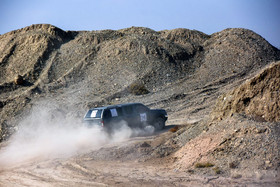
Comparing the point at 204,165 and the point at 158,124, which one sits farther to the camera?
the point at 158,124

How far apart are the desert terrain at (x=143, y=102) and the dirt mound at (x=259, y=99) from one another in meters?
0.04

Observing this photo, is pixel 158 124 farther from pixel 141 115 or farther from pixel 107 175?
pixel 107 175

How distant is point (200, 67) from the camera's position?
39812mm

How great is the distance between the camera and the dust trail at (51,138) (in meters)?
13.9

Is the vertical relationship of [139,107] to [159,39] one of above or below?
below

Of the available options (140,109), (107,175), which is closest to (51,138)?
(140,109)

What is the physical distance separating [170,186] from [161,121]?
9.74 meters

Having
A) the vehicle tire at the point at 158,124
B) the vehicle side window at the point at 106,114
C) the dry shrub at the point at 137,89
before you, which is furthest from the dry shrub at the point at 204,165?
the dry shrub at the point at 137,89

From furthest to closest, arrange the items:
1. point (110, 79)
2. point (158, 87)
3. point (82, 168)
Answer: point (110, 79) < point (158, 87) < point (82, 168)

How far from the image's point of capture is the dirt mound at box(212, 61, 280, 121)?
34.7 feet

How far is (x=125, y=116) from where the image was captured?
1639 cm

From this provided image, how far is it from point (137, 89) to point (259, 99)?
2195 centimetres

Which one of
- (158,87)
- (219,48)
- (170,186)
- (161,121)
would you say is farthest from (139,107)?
(219,48)

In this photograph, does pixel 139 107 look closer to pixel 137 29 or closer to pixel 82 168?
pixel 82 168
